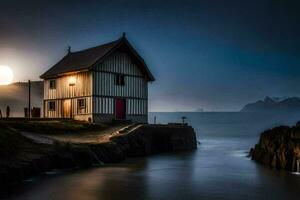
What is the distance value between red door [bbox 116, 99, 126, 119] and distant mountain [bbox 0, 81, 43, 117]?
4309cm

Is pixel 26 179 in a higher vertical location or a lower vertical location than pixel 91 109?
lower

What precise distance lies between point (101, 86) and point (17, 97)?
5355 centimetres

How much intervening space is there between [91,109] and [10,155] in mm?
20545

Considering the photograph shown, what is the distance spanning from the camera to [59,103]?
46.2 meters

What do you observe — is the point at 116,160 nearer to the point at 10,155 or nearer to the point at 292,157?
the point at 10,155

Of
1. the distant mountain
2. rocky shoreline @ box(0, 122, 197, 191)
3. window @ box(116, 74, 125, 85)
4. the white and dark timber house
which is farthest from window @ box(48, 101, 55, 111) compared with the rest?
the distant mountain

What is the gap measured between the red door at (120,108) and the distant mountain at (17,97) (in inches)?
1696

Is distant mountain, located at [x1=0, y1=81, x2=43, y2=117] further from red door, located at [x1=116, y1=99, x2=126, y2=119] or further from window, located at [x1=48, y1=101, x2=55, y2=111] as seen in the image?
red door, located at [x1=116, y1=99, x2=126, y2=119]

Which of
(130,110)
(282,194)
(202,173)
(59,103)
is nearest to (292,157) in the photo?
(202,173)

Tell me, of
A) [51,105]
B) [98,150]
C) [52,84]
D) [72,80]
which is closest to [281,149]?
[98,150]

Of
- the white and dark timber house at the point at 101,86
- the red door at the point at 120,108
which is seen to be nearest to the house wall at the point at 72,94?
the white and dark timber house at the point at 101,86

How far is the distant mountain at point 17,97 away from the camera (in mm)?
85688

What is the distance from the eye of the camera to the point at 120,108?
43.8 m

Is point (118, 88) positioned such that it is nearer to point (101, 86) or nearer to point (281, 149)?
point (101, 86)
